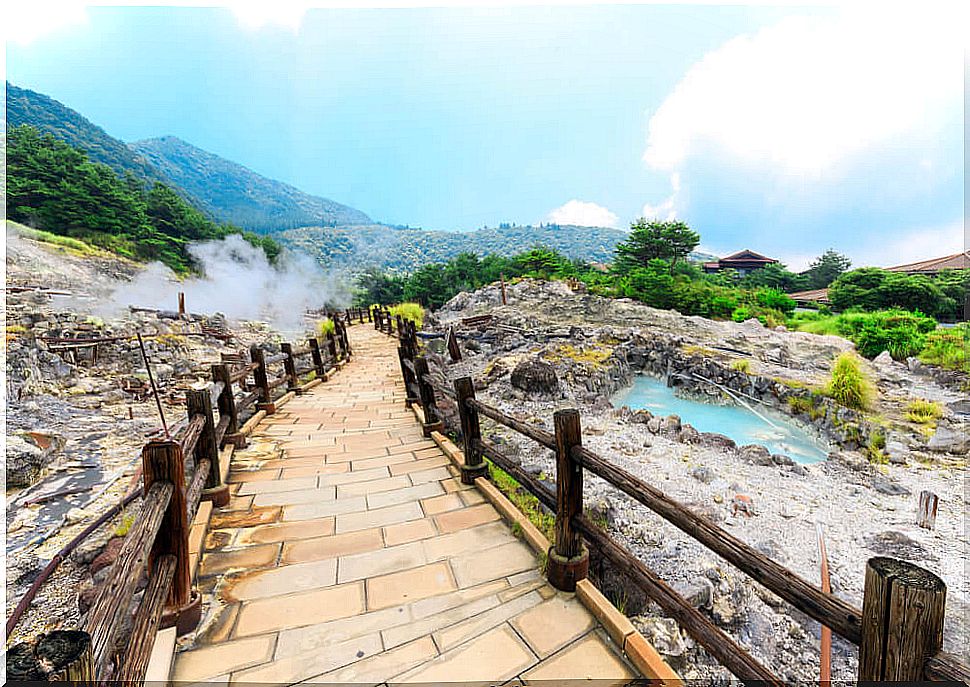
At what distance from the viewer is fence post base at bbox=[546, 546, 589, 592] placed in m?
1.91

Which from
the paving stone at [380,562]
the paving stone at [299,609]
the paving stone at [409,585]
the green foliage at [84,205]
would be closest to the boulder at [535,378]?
the paving stone at [380,562]

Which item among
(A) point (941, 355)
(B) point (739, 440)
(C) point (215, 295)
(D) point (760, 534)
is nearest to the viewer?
(D) point (760, 534)

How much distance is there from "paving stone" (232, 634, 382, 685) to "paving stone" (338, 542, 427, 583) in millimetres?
437

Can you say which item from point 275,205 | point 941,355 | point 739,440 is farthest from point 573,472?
point 275,205

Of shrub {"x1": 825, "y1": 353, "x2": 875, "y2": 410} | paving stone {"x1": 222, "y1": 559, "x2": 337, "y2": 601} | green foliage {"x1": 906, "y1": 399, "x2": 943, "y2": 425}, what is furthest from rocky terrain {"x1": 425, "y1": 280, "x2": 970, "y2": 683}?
paving stone {"x1": 222, "y1": 559, "x2": 337, "y2": 601}

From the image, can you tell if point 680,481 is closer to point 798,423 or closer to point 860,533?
point 860,533

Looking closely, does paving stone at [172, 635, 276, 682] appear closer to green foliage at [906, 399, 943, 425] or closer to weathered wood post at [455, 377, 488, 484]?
weathered wood post at [455, 377, 488, 484]

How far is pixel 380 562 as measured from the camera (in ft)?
7.14

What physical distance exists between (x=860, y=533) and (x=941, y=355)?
10486 millimetres

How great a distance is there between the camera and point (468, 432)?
3.09 m

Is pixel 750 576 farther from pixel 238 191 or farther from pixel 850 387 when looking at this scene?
pixel 238 191

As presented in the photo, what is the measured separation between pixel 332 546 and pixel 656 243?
A: 30.0 metres

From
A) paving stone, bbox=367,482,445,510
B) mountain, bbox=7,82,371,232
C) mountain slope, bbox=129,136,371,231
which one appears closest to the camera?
paving stone, bbox=367,482,445,510

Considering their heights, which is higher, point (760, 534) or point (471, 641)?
point (471, 641)
